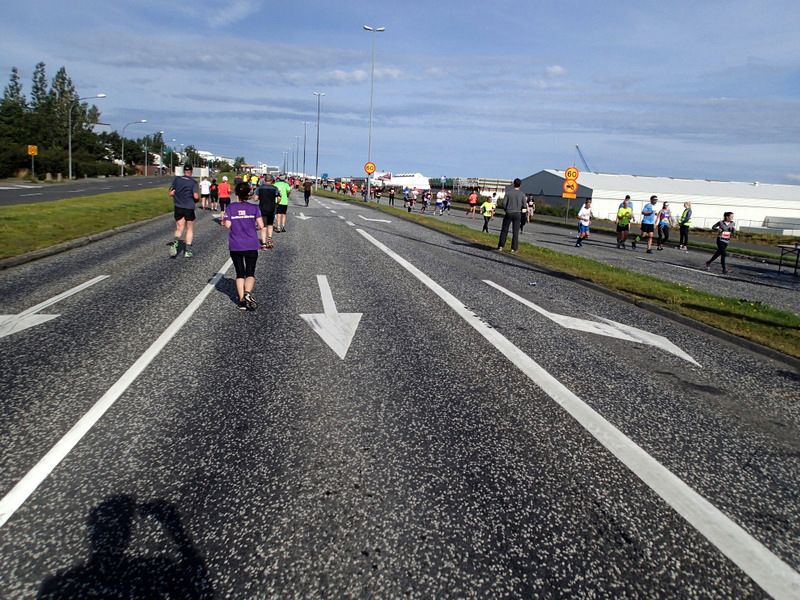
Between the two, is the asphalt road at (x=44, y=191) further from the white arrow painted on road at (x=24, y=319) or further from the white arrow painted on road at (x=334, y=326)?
the white arrow painted on road at (x=334, y=326)

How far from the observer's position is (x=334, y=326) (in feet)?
23.6

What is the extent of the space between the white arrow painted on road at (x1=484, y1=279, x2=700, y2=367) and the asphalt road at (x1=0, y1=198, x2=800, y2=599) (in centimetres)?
7

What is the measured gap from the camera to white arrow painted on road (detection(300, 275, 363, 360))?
6.38 m

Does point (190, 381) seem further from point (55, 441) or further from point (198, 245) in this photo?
point (198, 245)

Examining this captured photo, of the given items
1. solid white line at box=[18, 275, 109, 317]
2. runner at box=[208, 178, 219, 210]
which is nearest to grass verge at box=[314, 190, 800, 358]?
solid white line at box=[18, 275, 109, 317]

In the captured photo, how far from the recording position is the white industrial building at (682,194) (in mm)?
74019

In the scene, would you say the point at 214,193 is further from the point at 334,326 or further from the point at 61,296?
the point at 334,326

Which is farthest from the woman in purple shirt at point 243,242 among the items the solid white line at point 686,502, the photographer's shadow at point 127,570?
the photographer's shadow at point 127,570

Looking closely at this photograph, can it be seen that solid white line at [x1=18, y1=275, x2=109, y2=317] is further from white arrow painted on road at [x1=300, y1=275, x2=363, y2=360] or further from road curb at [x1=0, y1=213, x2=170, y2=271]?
white arrow painted on road at [x1=300, y1=275, x2=363, y2=360]

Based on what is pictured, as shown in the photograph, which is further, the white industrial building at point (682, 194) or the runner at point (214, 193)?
the white industrial building at point (682, 194)

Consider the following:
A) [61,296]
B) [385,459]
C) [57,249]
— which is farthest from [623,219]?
[385,459]

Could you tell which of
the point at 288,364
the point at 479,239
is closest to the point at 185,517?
the point at 288,364

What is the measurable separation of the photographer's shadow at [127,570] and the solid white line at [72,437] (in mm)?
477

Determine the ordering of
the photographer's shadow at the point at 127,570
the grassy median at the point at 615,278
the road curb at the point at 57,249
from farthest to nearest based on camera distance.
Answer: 1. the road curb at the point at 57,249
2. the grassy median at the point at 615,278
3. the photographer's shadow at the point at 127,570
